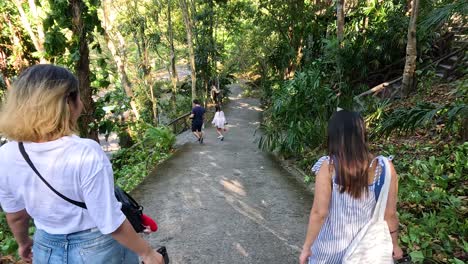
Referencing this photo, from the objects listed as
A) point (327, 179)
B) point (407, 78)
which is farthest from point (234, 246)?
point (407, 78)

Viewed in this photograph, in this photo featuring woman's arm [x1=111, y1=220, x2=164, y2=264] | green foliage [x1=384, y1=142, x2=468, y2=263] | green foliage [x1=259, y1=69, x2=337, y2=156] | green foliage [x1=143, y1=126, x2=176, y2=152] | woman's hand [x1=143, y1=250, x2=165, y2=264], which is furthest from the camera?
green foliage [x1=143, y1=126, x2=176, y2=152]

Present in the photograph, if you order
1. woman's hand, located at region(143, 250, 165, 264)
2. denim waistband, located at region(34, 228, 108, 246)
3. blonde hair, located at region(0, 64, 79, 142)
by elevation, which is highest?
blonde hair, located at region(0, 64, 79, 142)

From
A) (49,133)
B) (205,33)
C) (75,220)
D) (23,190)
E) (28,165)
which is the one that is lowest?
(75,220)

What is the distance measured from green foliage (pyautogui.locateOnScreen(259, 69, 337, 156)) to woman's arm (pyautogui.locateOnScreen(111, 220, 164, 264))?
6207 millimetres

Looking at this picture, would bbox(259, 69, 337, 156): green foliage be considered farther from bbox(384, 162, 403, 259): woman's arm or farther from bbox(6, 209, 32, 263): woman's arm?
bbox(6, 209, 32, 263): woman's arm

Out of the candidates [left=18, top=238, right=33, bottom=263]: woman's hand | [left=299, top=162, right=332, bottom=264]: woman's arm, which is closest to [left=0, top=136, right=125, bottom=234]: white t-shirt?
[left=18, top=238, right=33, bottom=263]: woman's hand

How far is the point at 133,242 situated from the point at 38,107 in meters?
0.72

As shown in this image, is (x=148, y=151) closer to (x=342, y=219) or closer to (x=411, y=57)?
(x=411, y=57)

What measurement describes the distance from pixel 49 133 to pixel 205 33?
771 inches

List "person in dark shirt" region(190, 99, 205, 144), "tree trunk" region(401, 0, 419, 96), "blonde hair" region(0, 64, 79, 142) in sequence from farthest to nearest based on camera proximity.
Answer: "person in dark shirt" region(190, 99, 205, 144), "tree trunk" region(401, 0, 419, 96), "blonde hair" region(0, 64, 79, 142)

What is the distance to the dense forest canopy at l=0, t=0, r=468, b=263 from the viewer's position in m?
4.09

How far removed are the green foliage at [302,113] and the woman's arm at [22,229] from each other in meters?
6.28

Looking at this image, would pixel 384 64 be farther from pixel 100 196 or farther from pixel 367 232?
pixel 100 196

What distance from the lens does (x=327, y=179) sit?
6.64 ft
